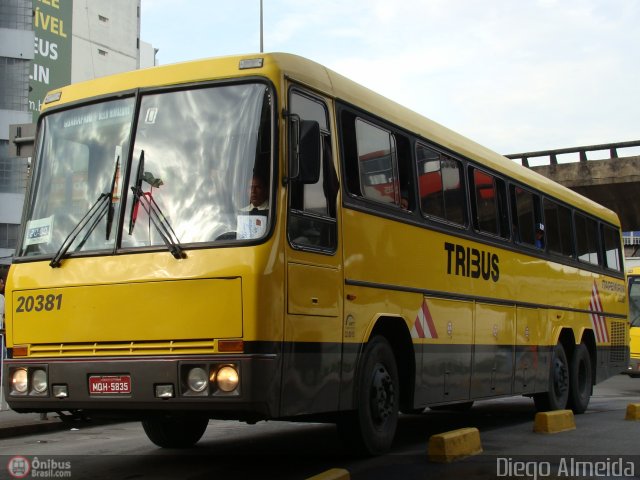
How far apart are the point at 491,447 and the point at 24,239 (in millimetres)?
5036

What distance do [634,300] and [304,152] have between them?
65.8ft

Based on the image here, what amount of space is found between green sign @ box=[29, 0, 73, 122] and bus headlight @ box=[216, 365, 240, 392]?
51.5 meters

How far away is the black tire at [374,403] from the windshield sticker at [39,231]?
286 cm

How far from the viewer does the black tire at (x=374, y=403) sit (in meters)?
8.20

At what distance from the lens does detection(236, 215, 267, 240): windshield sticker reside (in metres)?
6.92

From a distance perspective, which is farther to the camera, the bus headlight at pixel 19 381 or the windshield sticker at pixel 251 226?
the bus headlight at pixel 19 381

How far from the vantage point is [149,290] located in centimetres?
704

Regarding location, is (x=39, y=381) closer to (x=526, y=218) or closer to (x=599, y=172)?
(x=526, y=218)

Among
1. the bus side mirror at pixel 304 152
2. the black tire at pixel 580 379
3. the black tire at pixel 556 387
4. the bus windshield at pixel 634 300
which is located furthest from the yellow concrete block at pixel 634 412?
the bus windshield at pixel 634 300

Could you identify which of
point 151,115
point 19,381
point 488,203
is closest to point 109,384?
point 19,381

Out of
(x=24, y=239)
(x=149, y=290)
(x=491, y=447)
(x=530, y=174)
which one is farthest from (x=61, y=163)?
(x=530, y=174)

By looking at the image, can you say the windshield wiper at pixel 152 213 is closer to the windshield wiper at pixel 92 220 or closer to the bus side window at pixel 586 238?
the windshield wiper at pixel 92 220

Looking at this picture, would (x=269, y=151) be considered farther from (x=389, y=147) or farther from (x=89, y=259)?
(x=389, y=147)

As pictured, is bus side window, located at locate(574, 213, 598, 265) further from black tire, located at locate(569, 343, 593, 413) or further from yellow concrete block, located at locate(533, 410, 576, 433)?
yellow concrete block, located at locate(533, 410, 576, 433)
